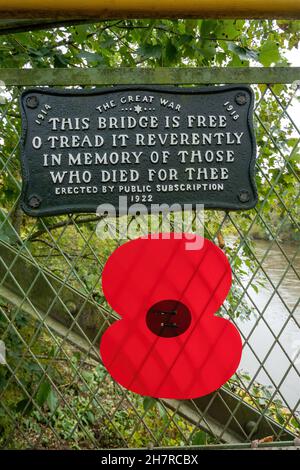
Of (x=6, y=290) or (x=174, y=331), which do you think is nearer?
(x=174, y=331)

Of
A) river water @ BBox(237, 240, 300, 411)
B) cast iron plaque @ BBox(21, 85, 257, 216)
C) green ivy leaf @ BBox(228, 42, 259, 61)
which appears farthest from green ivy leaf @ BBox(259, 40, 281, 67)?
river water @ BBox(237, 240, 300, 411)

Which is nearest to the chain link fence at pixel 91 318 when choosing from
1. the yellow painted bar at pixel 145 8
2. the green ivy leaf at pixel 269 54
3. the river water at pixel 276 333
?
the green ivy leaf at pixel 269 54

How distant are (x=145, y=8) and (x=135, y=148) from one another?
1.64ft

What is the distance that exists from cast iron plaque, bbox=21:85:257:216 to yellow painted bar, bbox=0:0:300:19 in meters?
0.28

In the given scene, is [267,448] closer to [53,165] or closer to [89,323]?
[89,323]

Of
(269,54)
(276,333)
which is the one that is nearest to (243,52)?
(269,54)

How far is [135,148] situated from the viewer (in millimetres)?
1848

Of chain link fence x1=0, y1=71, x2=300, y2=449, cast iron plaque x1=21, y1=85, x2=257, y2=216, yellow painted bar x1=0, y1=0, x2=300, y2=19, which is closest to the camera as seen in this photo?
yellow painted bar x1=0, y1=0, x2=300, y2=19

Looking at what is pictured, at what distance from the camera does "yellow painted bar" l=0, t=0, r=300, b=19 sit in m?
1.61

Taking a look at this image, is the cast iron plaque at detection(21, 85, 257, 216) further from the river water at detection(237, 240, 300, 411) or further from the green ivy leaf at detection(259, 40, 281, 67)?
the river water at detection(237, 240, 300, 411)

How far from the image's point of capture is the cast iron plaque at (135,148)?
1839mm
